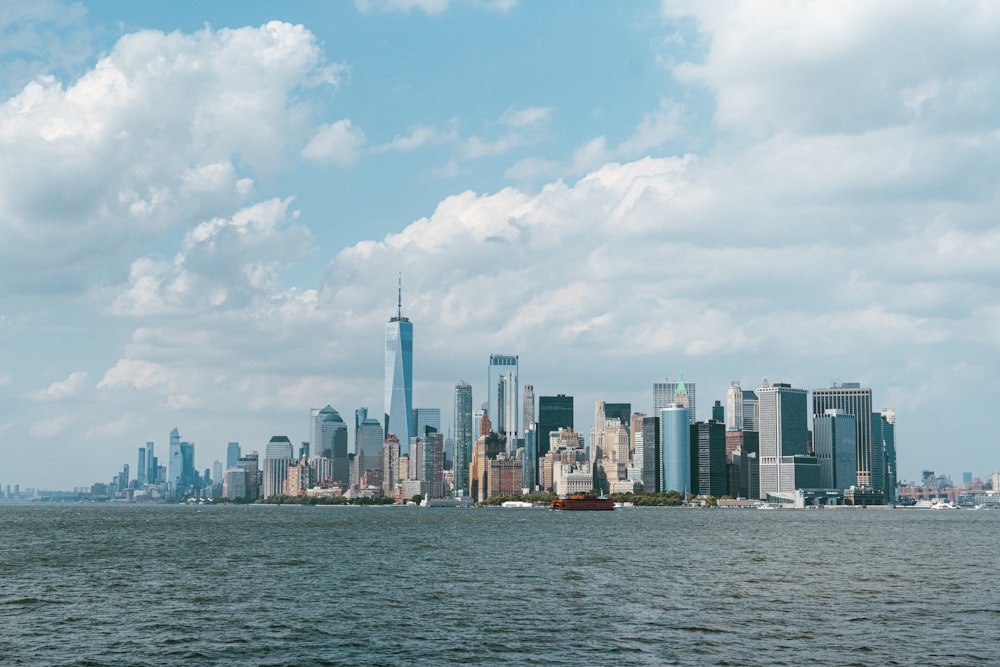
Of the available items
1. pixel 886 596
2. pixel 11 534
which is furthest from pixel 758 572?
pixel 11 534

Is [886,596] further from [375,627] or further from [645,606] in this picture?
[375,627]

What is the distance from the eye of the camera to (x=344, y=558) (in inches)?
4894

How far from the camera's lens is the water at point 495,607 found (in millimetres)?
58031

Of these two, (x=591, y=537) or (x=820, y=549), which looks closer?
(x=820, y=549)

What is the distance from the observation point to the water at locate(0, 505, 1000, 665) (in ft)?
190

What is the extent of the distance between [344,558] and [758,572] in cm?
4711

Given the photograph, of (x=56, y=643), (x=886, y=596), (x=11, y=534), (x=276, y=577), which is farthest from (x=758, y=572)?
(x=11, y=534)

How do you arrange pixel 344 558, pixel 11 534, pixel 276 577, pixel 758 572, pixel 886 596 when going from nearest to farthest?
1. pixel 886 596
2. pixel 276 577
3. pixel 758 572
4. pixel 344 558
5. pixel 11 534

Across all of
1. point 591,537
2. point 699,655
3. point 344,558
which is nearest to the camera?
point 699,655

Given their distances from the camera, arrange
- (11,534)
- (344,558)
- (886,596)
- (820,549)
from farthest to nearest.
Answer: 1. (11,534)
2. (820,549)
3. (344,558)
4. (886,596)

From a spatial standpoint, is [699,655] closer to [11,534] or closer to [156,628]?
[156,628]

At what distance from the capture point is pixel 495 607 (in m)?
76.8

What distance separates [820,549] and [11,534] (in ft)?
460

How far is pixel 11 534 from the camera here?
639 feet
